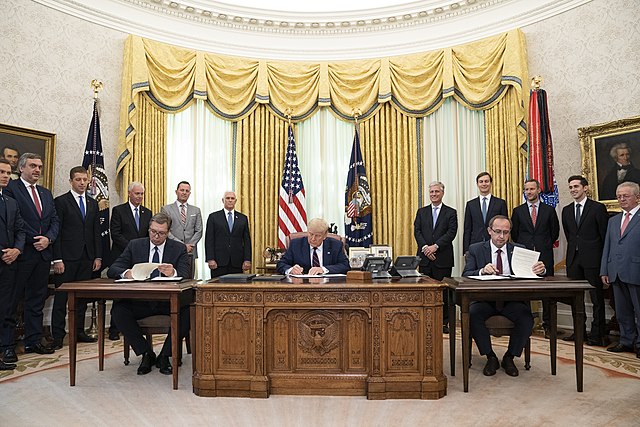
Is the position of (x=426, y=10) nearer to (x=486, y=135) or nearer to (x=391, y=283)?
(x=486, y=135)

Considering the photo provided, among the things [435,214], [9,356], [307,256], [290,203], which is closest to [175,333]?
[307,256]

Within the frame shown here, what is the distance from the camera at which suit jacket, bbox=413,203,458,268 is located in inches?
263

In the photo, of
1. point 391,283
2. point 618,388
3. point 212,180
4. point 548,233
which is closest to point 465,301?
point 391,283

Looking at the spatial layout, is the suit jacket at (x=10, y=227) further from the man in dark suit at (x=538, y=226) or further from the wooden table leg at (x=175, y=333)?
the man in dark suit at (x=538, y=226)

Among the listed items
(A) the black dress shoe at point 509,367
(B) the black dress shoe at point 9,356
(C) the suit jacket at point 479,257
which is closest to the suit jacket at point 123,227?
(B) the black dress shoe at point 9,356

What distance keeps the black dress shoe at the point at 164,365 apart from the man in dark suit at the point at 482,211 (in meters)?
4.03

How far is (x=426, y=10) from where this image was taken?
26.8ft

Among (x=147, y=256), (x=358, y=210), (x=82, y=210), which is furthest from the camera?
(x=358, y=210)

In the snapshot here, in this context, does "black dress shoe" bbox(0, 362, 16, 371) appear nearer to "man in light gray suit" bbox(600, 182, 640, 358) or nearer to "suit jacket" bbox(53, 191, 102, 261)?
"suit jacket" bbox(53, 191, 102, 261)

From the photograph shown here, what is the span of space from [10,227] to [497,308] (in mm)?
4904

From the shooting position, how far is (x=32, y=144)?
6508 mm

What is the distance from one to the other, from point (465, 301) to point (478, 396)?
2.45ft

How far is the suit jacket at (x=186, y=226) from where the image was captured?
6.69 meters

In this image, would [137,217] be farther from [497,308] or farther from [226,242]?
[497,308]
